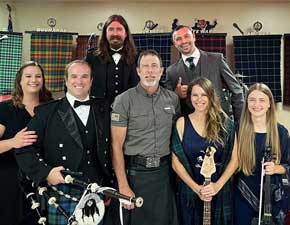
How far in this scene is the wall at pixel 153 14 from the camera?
500cm

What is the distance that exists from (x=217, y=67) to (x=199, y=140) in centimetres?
70

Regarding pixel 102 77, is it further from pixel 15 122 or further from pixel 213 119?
pixel 213 119

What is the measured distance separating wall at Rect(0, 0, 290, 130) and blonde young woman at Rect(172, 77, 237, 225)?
9.42 ft

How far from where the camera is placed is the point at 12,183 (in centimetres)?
236

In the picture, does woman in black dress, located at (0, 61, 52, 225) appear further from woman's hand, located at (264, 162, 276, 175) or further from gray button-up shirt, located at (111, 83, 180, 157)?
woman's hand, located at (264, 162, 276, 175)

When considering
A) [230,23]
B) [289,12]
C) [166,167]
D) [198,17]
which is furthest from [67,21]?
[166,167]

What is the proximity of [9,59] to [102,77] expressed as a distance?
2.59 meters

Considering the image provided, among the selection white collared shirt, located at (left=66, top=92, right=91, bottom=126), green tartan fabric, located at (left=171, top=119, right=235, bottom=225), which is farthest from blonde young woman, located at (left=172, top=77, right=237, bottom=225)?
white collared shirt, located at (left=66, top=92, right=91, bottom=126)

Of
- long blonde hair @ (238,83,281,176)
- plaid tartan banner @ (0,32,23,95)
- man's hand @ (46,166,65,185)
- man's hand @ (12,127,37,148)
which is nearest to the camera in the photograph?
man's hand @ (46,166,65,185)

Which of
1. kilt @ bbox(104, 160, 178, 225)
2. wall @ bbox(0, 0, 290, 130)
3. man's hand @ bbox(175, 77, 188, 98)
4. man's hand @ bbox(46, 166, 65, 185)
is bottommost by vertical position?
kilt @ bbox(104, 160, 178, 225)

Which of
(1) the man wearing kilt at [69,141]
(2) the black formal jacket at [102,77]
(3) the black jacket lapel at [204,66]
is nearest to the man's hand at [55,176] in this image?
(1) the man wearing kilt at [69,141]

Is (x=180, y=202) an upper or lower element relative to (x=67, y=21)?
lower

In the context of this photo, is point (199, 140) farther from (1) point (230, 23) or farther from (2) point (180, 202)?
(1) point (230, 23)

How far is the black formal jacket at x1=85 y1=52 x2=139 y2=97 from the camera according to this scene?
2725 mm
